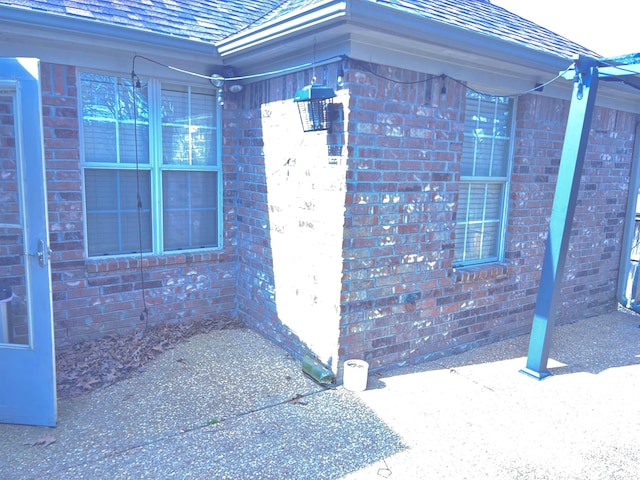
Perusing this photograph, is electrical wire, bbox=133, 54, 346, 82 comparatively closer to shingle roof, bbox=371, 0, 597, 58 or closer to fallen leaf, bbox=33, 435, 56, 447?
shingle roof, bbox=371, 0, 597, 58

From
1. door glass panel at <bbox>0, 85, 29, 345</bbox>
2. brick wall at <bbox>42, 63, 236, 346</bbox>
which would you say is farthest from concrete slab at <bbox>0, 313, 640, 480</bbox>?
door glass panel at <bbox>0, 85, 29, 345</bbox>

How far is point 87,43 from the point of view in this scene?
391cm

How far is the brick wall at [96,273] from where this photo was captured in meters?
4.02

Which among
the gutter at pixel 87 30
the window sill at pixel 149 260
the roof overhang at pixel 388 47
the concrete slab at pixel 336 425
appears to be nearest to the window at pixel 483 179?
the roof overhang at pixel 388 47

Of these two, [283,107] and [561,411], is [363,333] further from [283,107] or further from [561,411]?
[283,107]

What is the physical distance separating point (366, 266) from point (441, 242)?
895 mm

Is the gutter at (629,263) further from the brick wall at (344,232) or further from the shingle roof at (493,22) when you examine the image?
the shingle roof at (493,22)

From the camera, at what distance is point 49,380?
3.13 metres

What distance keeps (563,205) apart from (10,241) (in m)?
4.60

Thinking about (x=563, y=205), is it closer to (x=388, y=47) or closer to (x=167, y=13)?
(x=388, y=47)

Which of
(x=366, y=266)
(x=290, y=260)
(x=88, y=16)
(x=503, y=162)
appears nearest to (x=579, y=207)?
(x=503, y=162)

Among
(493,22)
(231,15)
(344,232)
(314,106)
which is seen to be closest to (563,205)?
(344,232)

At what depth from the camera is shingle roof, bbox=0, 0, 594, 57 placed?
12.8 ft

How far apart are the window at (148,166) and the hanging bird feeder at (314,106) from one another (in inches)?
57.4
